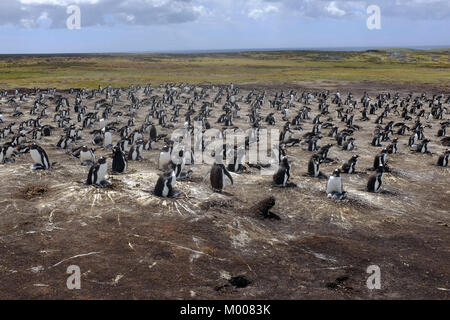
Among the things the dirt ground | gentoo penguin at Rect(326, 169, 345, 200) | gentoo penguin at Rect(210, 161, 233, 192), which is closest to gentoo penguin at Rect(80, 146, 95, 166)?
the dirt ground

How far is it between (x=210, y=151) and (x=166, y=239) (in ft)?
37.9

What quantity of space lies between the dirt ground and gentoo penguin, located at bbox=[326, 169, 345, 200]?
1.10 ft

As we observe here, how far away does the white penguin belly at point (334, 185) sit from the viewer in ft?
44.5

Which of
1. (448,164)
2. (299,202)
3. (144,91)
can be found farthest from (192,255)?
(144,91)

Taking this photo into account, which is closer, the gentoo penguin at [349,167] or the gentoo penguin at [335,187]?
the gentoo penguin at [335,187]

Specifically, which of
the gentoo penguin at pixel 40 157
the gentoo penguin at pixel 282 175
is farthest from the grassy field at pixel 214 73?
the gentoo penguin at pixel 282 175

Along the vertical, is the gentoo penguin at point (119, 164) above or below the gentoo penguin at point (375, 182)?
above

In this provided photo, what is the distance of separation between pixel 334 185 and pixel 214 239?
5.46 m

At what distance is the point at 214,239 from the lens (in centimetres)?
1030

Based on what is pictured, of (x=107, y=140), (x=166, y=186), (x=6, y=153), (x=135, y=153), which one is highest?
(x=107, y=140)

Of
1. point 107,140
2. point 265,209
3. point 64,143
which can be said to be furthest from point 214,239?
point 64,143

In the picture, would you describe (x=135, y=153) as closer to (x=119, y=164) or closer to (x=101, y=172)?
(x=119, y=164)

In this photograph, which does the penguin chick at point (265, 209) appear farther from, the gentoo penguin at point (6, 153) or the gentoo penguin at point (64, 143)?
the gentoo penguin at point (64, 143)
